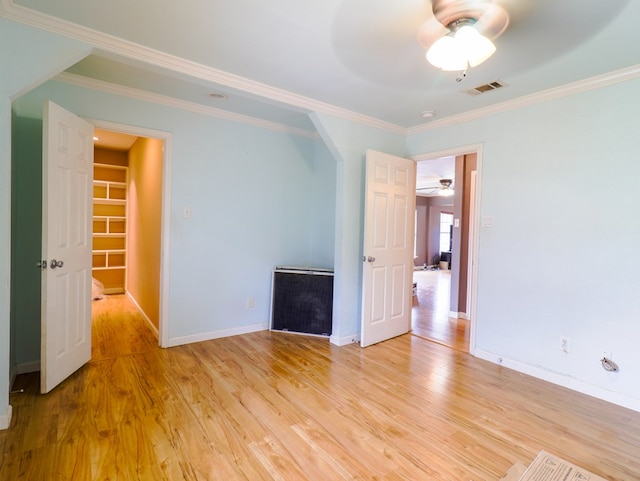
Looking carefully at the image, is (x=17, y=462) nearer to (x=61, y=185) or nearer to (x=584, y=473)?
(x=61, y=185)

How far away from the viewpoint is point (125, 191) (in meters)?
5.79

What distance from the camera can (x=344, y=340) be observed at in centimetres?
347

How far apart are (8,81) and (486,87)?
3.14 metres

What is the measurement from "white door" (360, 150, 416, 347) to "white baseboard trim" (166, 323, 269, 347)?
1.25 m

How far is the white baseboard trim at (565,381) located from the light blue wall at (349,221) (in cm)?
126

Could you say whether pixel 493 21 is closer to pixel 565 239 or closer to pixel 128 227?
pixel 565 239

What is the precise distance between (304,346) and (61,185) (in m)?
2.45

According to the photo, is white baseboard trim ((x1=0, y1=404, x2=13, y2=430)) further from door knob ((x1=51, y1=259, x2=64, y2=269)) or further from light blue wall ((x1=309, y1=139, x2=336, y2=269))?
light blue wall ((x1=309, y1=139, x2=336, y2=269))

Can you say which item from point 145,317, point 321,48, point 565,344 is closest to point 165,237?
point 145,317

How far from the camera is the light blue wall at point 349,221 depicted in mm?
3375


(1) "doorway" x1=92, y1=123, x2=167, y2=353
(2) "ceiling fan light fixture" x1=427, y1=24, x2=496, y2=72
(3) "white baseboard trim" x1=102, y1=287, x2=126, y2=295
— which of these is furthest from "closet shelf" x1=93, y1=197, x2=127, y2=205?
(2) "ceiling fan light fixture" x1=427, y1=24, x2=496, y2=72

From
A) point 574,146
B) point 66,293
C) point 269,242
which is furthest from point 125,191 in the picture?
point 574,146

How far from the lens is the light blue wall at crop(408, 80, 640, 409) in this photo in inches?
92.9

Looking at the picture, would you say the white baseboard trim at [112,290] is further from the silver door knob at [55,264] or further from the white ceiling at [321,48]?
the white ceiling at [321,48]
